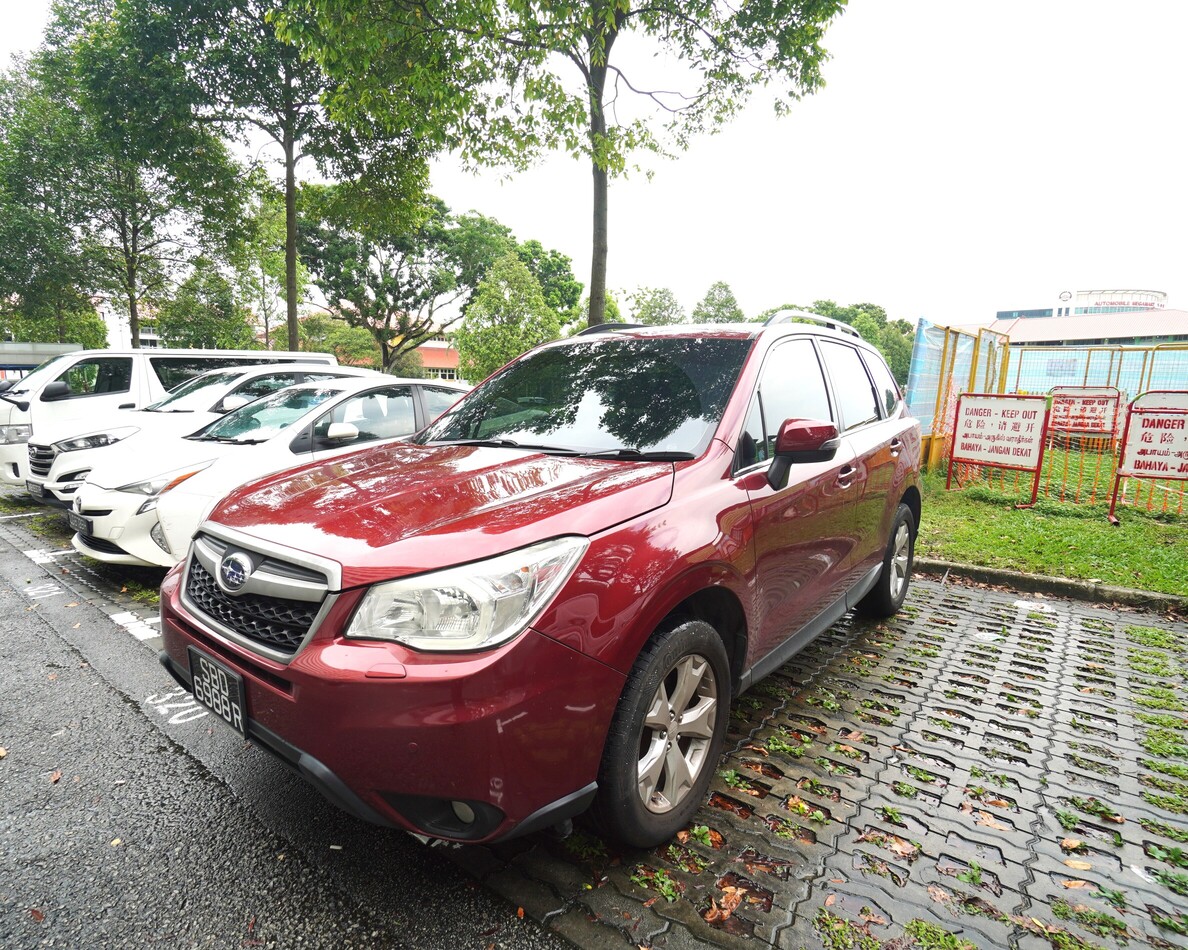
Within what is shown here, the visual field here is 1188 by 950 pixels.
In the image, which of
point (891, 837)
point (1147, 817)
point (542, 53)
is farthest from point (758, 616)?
point (542, 53)

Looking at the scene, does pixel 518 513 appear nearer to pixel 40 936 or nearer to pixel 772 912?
pixel 772 912

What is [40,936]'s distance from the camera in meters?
1.82

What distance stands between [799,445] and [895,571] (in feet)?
8.00

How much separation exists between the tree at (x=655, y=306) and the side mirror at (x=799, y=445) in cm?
4302

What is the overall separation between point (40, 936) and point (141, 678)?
1844 millimetres

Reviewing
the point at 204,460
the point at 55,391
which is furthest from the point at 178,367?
the point at 204,460

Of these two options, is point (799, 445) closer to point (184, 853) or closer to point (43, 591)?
point (184, 853)

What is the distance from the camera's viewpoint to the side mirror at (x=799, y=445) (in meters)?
2.43

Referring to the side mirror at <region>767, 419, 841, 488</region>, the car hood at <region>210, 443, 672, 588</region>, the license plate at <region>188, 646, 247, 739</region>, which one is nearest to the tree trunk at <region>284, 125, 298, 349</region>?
the car hood at <region>210, 443, 672, 588</region>

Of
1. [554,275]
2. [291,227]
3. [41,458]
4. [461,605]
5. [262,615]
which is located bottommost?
[41,458]

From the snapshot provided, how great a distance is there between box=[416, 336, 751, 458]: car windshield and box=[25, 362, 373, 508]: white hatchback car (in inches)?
152

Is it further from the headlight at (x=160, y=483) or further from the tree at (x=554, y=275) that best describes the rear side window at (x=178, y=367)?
the tree at (x=554, y=275)

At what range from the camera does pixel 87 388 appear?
27.1ft

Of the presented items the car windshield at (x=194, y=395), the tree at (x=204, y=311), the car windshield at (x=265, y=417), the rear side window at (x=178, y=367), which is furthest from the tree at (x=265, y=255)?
the car windshield at (x=265, y=417)
